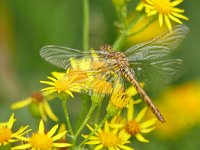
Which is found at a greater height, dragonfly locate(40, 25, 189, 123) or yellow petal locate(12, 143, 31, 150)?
dragonfly locate(40, 25, 189, 123)

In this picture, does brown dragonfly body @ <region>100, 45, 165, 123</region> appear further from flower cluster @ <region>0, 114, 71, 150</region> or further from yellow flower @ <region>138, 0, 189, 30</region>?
flower cluster @ <region>0, 114, 71, 150</region>

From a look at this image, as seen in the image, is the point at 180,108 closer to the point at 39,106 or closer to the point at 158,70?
the point at 158,70

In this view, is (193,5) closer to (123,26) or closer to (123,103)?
(123,26)

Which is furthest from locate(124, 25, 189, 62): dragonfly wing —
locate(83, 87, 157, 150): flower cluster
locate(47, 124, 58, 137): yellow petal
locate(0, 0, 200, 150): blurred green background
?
locate(0, 0, 200, 150): blurred green background

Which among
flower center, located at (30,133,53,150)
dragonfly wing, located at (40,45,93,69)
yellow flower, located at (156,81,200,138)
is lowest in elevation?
yellow flower, located at (156,81,200,138)

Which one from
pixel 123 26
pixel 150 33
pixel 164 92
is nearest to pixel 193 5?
pixel 150 33

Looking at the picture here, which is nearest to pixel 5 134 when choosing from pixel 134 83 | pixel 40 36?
pixel 134 83
